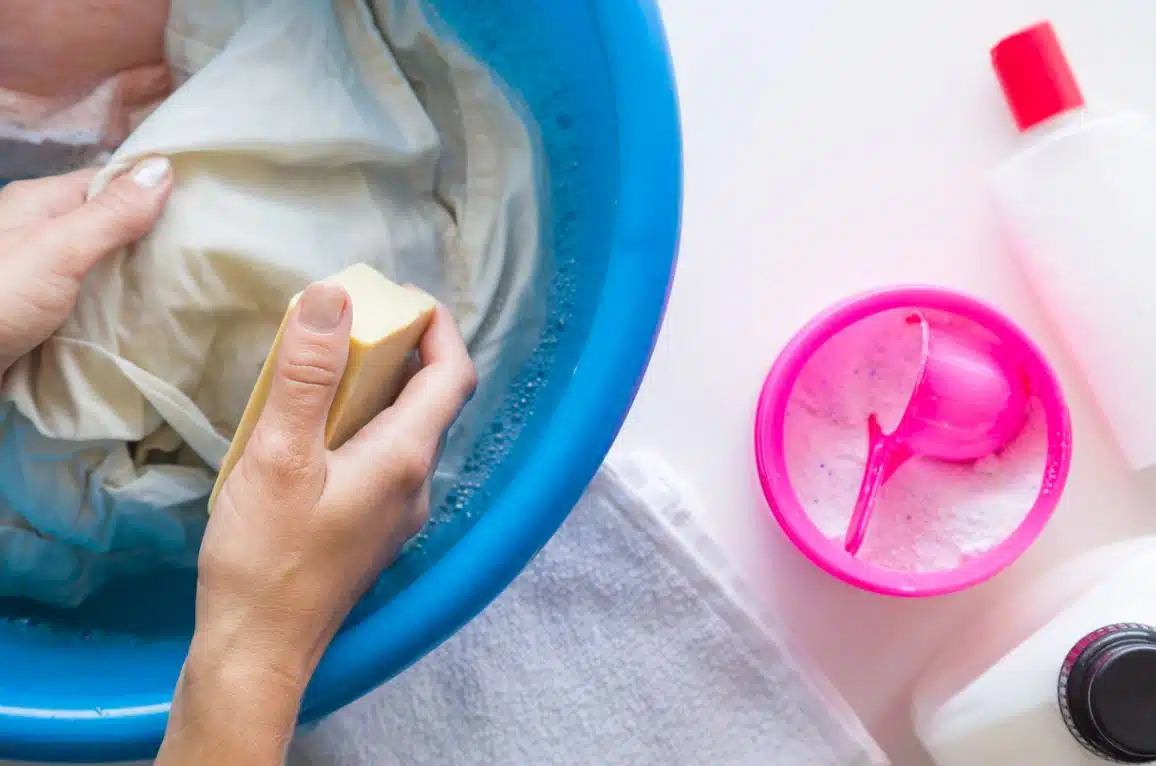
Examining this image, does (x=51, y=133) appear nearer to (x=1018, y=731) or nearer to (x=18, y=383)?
(x=18, y=383)

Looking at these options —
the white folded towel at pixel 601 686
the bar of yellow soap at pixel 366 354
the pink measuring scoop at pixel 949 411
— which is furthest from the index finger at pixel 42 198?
the pink measuring scoop at pixel 949 411

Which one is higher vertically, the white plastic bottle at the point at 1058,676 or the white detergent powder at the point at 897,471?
the white detergent powder at the point at 897,471

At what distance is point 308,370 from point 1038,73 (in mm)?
448

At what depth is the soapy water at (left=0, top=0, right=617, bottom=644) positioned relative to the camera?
0.53m

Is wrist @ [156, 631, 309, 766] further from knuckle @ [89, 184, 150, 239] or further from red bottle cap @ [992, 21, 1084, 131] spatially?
red bottle cap @ [992, 21, 1084, 131]

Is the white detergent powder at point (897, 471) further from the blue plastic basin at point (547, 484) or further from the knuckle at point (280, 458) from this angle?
the knuckle at point (280, 458)

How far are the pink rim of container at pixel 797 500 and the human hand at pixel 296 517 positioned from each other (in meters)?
0.23

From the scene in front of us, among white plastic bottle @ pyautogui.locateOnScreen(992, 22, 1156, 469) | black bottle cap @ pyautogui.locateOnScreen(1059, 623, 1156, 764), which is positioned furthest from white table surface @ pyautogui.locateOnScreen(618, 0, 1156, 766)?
black bottle cap @ pyautogui.locateOnScreen(1059, 623, 1156, 764)

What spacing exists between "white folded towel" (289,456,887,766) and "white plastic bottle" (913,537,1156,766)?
0.24ft

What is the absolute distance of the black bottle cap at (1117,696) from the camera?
18.0 inches

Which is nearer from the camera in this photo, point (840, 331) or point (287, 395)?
point (287, 395)

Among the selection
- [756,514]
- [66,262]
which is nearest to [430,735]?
[756,514]

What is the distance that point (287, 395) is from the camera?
39 cm

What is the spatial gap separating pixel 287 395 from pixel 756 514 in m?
0.32
